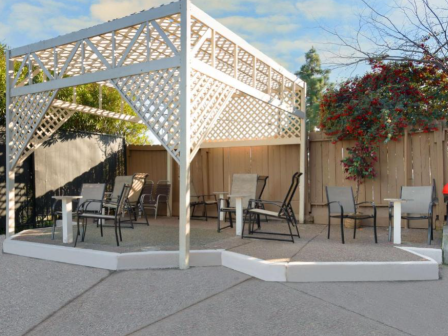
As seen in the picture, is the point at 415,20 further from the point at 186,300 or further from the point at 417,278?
the point at 186,300

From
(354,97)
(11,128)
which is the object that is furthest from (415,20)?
(11,128)

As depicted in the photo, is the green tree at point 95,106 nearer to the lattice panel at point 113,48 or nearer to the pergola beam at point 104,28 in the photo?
the lattice panel at point 113,48

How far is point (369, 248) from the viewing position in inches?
179

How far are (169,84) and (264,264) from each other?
7.18 ft

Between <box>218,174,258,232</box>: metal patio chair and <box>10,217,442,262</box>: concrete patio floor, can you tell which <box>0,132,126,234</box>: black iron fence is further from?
<box>218,174,258,232</box>: metal patio chair

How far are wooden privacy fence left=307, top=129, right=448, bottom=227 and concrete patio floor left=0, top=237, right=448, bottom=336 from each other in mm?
2309

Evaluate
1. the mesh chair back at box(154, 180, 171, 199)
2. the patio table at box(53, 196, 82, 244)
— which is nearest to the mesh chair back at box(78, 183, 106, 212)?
the patio table at box(53, 196, 82, 244)

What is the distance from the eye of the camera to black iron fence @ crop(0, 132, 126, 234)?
6.53m

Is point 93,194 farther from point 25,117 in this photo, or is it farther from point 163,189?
point 163,189

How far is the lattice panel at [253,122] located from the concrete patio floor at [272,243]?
6.36 ft

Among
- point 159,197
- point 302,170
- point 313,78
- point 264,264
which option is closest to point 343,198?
point 302,170

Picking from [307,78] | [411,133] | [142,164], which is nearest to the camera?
[411,133]

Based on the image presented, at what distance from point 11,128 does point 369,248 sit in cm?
542

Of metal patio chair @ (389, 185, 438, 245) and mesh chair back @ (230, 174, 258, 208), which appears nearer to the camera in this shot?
metal patio chair @ (389, 185, 438, 245)
